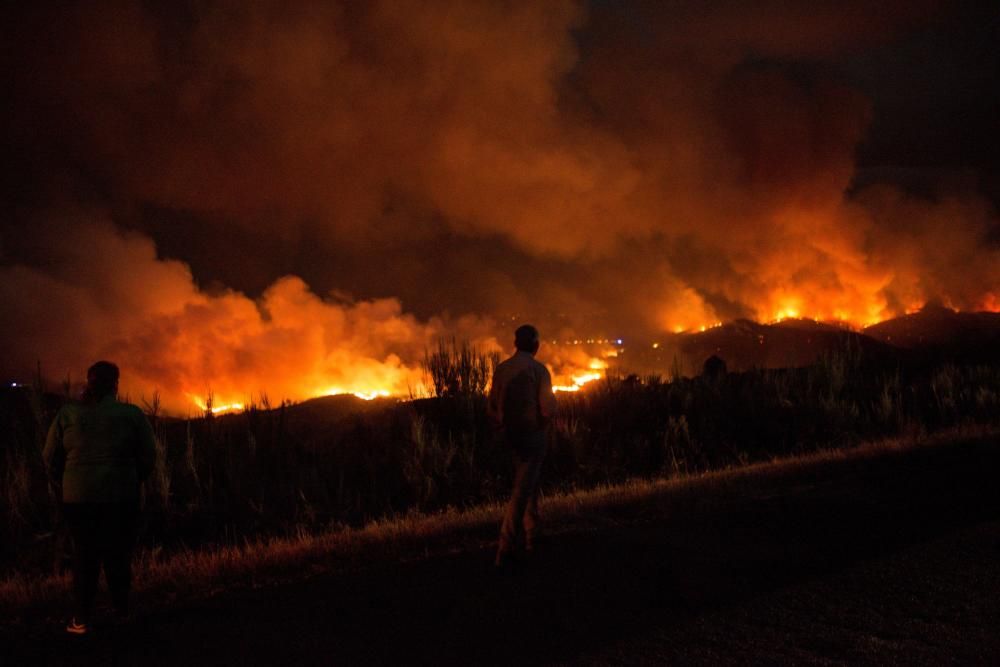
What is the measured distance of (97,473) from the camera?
5551 millimetres

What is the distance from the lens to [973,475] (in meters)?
9.86

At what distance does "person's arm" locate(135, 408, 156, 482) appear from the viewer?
18.7ft

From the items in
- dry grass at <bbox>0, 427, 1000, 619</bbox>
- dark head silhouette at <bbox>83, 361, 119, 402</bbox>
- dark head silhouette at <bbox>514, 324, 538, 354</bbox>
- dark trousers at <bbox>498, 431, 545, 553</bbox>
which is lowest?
dry grass at <bbox>0, 427, 1000, 619</bbox>

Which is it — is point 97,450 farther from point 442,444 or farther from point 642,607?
point 442,444

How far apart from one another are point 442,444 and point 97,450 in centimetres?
832

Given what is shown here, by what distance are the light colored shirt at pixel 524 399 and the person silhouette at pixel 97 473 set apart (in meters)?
2.49

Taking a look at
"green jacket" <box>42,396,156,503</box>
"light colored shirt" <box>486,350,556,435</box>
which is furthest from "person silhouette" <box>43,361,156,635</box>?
"light colored shirt" <box>486,350,556,435</box>

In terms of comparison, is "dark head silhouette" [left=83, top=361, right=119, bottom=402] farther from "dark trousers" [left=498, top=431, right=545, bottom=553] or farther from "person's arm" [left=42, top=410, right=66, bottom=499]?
"dark trousers" [left=498, top=431, right=545, bottom=553]

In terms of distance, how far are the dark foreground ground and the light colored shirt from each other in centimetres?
105

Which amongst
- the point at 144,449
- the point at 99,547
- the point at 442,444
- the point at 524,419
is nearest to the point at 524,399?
the point at 524,419

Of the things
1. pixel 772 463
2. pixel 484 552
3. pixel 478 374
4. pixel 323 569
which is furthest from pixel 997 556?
pixel 478 374

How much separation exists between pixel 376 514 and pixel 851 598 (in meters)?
6.78

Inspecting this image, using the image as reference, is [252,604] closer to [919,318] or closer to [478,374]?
[478,374]

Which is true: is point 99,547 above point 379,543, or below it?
above
